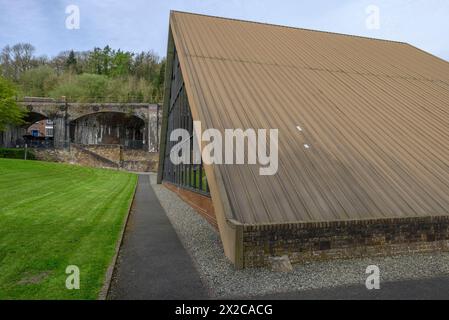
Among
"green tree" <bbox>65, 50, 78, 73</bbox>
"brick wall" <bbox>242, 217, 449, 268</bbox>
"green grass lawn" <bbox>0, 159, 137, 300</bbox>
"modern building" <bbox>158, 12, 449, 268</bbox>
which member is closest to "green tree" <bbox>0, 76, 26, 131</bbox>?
"green grass lawn" <bbox>0, 159, 137, 300</bbox>

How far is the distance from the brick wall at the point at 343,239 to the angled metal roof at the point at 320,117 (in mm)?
275

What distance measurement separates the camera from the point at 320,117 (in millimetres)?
10828

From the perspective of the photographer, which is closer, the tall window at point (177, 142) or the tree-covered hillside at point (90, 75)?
the tall window at point (177, 142)

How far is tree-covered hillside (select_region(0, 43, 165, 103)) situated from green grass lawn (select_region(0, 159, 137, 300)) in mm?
39107

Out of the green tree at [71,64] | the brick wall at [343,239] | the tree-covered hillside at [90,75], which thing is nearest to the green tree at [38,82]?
the tree-covered hillside at [90,75]

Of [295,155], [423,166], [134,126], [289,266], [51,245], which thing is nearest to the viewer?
[289,266]

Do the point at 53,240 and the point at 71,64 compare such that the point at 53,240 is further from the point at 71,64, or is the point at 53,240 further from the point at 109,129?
the point at 71,64

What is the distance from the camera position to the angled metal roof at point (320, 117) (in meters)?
7.80

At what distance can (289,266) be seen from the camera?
6.54 m

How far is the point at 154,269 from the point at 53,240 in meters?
3.09

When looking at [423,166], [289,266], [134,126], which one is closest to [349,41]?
[423,166]

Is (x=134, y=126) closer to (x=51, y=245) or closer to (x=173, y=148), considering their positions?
(x=173, y=148)

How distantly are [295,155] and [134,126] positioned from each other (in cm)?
→ 4884

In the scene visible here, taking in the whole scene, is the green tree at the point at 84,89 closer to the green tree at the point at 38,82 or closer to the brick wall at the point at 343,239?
the green tree at the point at 38,82
